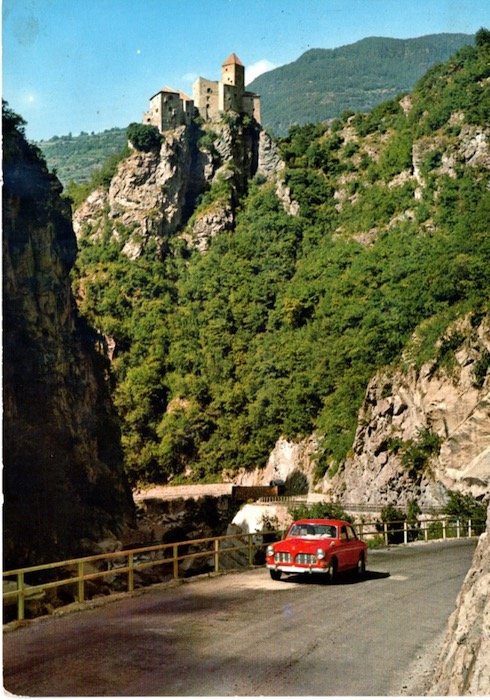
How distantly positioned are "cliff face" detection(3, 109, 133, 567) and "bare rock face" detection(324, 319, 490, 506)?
18.2 metres

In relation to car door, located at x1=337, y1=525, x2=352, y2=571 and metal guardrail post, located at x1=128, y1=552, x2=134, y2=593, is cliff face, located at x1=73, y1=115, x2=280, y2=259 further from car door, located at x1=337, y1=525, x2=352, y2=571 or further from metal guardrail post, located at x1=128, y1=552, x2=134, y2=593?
metal guardrail post, located at x1=128, y1=552, x2=134, y2=593

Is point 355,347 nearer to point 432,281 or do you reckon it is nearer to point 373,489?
point 432,281

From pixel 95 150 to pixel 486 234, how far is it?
92.8 meters

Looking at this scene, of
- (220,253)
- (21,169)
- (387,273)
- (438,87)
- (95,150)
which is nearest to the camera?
Answer: (21,169)

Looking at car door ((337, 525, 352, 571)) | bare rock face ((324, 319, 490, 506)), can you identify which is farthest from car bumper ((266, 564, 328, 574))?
bare rock face ((324, 319, 490, 506))

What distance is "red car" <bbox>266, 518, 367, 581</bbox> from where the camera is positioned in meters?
17.2

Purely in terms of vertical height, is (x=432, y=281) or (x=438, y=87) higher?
(x=438, y=87)

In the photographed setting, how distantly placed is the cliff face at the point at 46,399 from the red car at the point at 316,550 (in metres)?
17.4

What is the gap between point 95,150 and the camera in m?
148

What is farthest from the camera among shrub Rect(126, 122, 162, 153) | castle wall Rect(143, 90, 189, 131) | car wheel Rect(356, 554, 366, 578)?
castle wall Rect(143, 90, 189, 131)

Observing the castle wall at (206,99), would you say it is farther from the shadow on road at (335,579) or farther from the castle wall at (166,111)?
the shadow on road at (335,579)

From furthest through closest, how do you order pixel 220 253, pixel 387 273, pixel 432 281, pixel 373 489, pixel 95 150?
pixel 95 150, pixel 220 253, pixel 387 273, pixel 432 281, pixel 373 489

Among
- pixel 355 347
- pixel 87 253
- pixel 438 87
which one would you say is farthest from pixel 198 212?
pixel 355 347

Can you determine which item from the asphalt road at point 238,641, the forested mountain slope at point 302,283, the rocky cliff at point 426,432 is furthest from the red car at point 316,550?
the forested mountain slope at point 302,283
